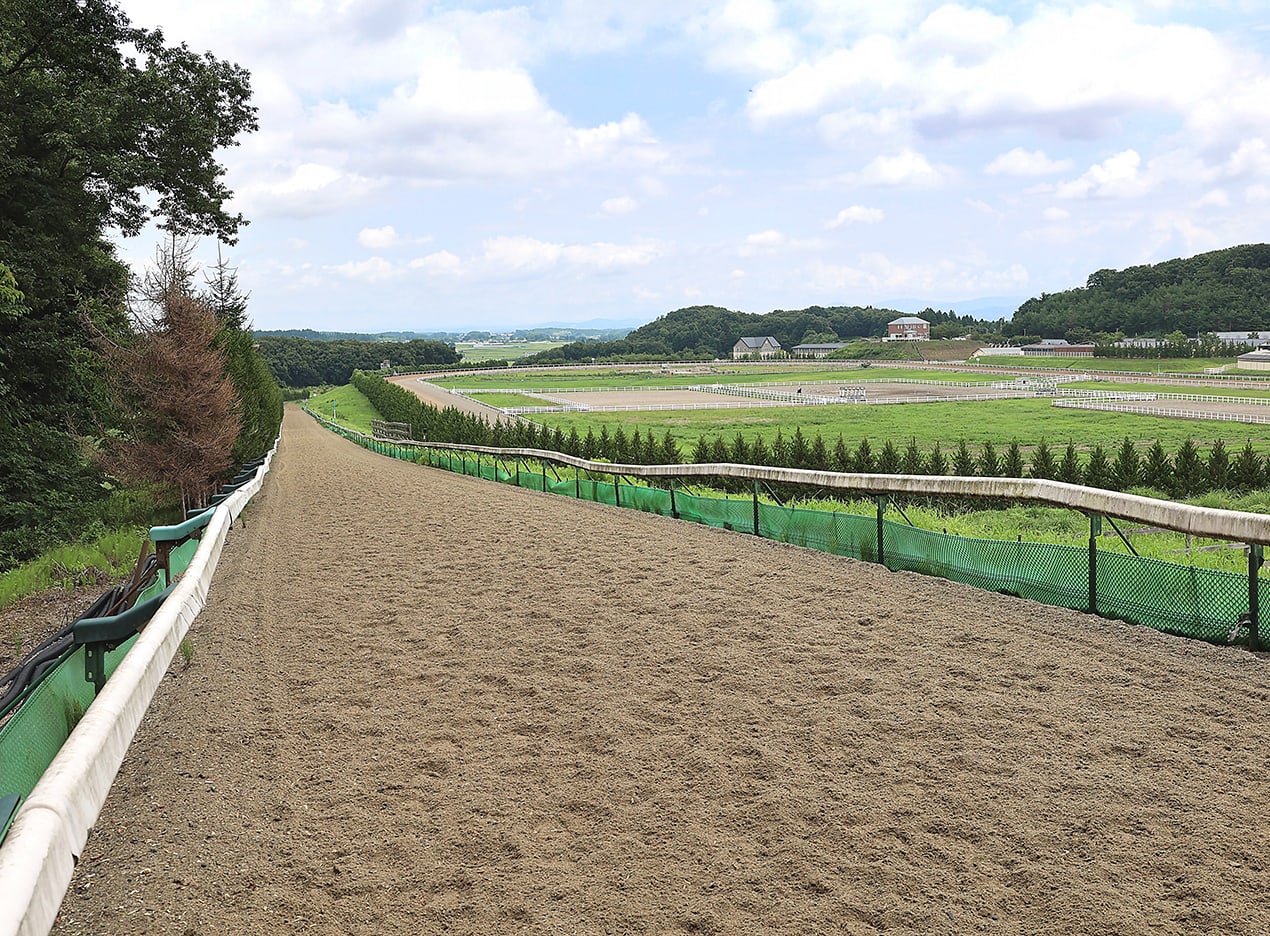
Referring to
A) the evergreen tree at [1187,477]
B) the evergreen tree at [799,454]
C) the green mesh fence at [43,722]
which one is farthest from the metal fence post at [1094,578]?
the evergreen tree at [799,454]

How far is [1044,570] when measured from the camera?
694 cm

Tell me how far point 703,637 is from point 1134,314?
185 meters

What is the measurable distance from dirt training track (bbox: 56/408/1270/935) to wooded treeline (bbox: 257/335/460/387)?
14947 cm

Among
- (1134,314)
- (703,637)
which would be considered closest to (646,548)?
(703,637)

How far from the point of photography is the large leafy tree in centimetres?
1766

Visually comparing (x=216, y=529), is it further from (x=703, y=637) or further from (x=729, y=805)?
(x=729, y=805)

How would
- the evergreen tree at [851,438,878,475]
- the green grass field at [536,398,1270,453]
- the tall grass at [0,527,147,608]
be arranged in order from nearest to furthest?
1. the tall grass at [0,527,147,608]
2. the evergreen tree at [851,438,878,475]
3. the green grass field at [536,398,1270,453]

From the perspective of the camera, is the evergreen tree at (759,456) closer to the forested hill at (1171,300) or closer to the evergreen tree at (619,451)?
the evergreen tree at (619,451)

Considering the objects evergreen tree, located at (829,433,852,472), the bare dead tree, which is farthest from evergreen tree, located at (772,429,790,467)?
the bare dead tree

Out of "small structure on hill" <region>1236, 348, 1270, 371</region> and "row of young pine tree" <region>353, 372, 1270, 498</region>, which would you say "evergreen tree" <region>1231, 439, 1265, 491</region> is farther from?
"small structure on hill" <region>1236, 348, 1270, 371</region>

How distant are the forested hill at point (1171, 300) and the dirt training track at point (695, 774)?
178039 millimetres

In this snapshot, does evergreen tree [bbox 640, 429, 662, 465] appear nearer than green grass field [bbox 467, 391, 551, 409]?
Yes

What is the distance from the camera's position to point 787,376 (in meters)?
125

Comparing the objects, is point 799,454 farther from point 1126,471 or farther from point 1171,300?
point 1171,300
